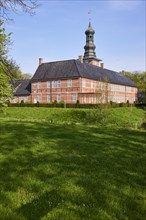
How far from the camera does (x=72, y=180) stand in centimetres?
621

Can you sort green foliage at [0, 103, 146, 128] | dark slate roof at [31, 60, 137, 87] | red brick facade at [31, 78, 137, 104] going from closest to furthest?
green foliage at [0, 103, 146, 128], red brick facade at [31, 78, 137, 104], dark slate roof at [31, 60, 137, 87]

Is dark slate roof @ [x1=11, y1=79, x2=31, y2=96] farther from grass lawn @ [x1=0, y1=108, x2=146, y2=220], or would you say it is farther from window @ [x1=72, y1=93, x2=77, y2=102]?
grass lawn @ [x1=0, y1=108, x2=146, y2=220]

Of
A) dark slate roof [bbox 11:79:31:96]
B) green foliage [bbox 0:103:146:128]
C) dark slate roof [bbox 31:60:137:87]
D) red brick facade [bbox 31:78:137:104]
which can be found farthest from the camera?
dark slate roof [bbox 11:79:31:96]

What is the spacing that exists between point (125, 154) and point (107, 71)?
185 feet

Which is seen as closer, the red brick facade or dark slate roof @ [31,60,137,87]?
the red brick facade

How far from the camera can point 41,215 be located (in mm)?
4469

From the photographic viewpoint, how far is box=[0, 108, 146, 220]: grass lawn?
4.68 metres

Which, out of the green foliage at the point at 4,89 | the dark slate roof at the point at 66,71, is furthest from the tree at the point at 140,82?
the green foliage at the point at 4,89

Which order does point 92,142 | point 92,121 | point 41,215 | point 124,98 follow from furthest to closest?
point 124,98 < point 92,121 < point 92,142 < point 41,215

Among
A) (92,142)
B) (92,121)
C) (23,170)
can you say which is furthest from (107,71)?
(23,170)

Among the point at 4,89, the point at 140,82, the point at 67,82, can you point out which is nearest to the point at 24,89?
the point at 67,82

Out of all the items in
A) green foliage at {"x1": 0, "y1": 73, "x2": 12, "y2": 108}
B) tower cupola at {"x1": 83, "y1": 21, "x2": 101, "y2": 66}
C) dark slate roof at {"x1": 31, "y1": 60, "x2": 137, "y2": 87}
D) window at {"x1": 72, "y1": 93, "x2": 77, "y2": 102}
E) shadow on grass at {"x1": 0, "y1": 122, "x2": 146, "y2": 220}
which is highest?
tower cupola at {"x1": 83, "y1": 21, "x2": 101, "y2": 66}

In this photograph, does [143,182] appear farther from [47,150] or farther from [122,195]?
[47,150]

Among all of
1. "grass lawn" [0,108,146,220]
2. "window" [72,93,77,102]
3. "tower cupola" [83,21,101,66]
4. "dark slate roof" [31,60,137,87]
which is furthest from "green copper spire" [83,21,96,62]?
"grass lawn" [0,108,146,220]
